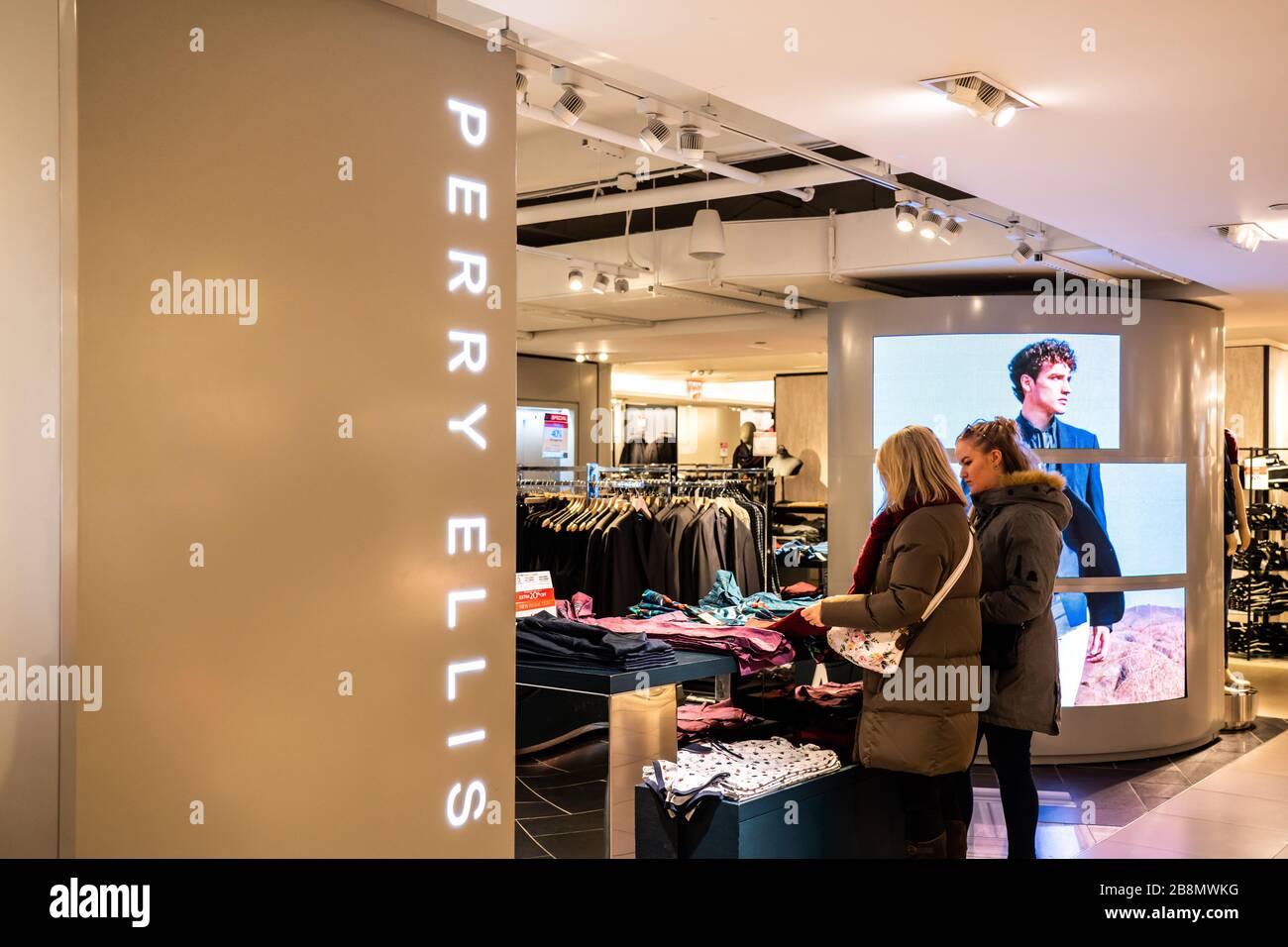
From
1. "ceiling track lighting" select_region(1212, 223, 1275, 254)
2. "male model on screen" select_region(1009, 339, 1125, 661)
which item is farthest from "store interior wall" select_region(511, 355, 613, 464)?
"ceiling track lighting" select_region(1212, 223, 1275, 254)

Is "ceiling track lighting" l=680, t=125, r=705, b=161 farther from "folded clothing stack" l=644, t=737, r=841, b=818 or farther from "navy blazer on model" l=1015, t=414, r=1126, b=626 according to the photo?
"navy blazer on model" l=1015, t=414, r=1126, b=626

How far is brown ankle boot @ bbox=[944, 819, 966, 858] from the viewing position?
12.3ft

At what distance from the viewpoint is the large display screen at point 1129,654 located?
6688 mm

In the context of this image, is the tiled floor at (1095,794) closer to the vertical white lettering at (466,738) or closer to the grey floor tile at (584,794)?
the grey floor tile at (584,794)

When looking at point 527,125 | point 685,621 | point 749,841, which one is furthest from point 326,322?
point 527,125

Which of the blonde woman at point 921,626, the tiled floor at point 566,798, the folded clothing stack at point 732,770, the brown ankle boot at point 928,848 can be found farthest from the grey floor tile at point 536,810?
the brown ankle boot at point 928,848

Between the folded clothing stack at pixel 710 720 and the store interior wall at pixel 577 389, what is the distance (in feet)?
22.0

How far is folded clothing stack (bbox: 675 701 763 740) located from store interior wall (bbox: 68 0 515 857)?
144 centimetres

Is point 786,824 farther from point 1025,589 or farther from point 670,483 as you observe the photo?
point 670,483

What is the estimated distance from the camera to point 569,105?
360 cm

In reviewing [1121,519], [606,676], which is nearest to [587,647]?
[606,676]

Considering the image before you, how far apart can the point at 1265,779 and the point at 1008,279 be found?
3200 millimetres

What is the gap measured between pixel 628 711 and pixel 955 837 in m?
1.17
